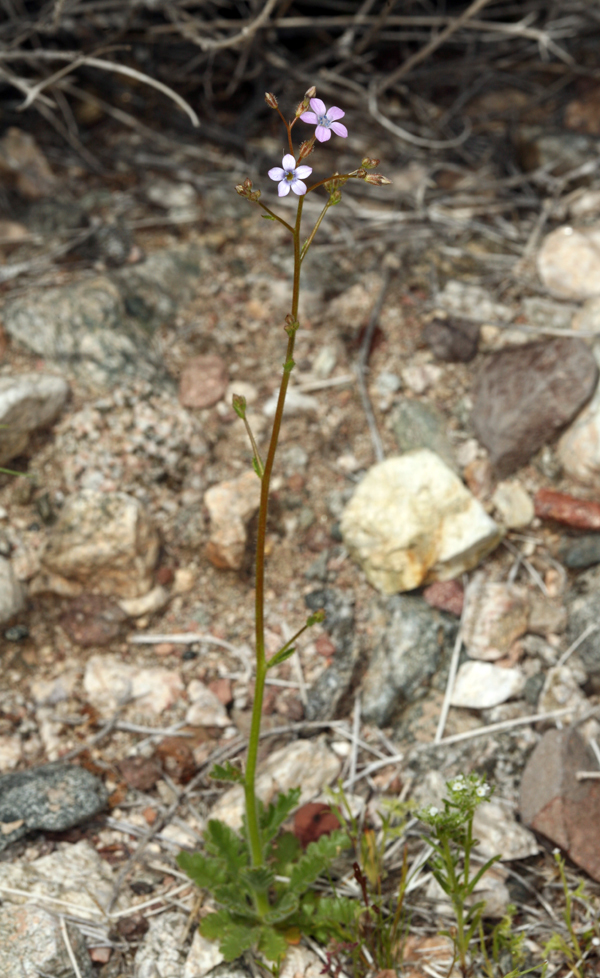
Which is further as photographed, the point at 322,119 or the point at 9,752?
the point at 9,752

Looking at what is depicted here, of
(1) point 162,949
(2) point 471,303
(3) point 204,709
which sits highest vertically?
(2) point 471,303

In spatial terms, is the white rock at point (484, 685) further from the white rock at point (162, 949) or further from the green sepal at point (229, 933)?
the white rock at point (162, 949)

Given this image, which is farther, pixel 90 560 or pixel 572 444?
pixel 572 444

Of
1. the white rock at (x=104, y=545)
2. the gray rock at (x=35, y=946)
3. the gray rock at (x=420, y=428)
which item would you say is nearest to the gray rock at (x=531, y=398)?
the gray rock at (x=420, y=428)

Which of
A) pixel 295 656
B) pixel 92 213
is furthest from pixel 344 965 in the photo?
pixel 92 213

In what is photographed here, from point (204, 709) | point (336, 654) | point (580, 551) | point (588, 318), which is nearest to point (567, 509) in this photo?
point (580, 551)

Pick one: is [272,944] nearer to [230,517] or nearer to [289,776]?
[289,776]

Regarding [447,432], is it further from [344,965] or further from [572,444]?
[344,965]

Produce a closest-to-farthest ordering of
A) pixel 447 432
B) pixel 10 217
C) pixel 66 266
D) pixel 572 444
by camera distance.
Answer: pixel 572 444
pixel 447 432
pixel 66 266
pixel 10 217
